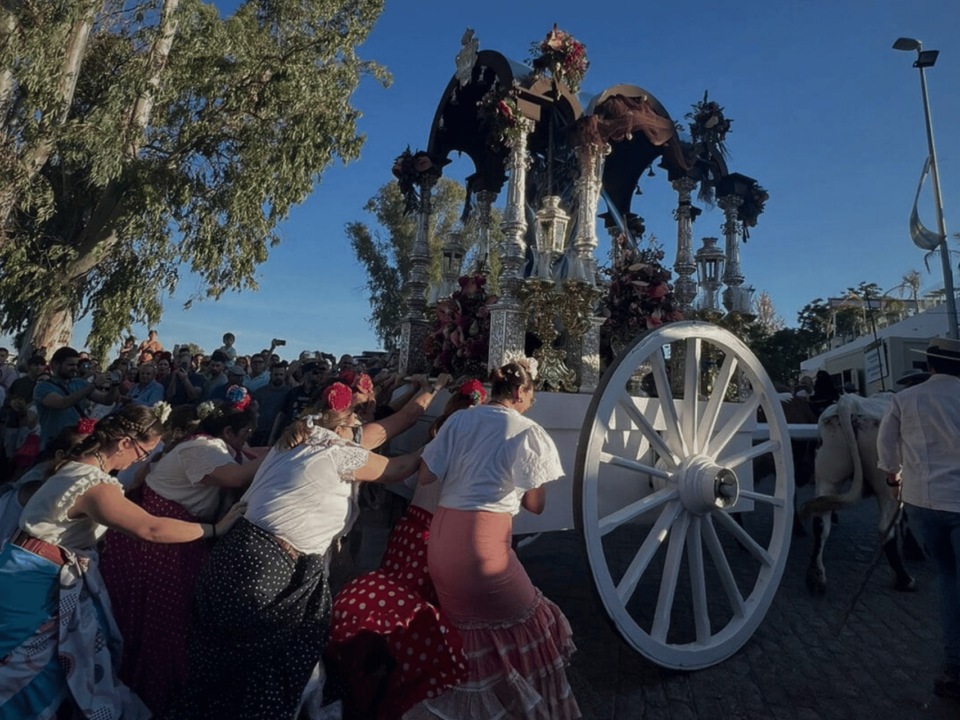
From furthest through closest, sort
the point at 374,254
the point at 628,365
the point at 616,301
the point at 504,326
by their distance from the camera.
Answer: the point at 374,254 → the point at 616,301 → the point at 504,326 → the point at 628,365

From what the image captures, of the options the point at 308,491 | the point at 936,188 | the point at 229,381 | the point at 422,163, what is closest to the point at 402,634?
the point at 308,491

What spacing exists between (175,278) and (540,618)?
11.3 meters

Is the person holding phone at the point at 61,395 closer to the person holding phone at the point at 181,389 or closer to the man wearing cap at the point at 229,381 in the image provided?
the person holding phone at the point at 181,389

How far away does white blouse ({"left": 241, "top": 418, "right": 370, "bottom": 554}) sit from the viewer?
7.98 ft

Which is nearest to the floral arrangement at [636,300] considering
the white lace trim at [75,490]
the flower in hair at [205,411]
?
the flower in hair at [205,411]

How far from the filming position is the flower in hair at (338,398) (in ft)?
8.79

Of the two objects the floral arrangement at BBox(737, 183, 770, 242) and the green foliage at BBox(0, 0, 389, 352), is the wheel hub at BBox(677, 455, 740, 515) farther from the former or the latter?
the green foliage at BBox(0, 0, 389, 352)

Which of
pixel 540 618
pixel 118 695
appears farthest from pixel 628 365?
pixel 118 695

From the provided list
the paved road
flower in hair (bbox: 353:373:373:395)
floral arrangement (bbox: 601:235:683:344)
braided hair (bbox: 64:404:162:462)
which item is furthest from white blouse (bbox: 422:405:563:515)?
floral arrangement (bbox: 601:235:683:344)

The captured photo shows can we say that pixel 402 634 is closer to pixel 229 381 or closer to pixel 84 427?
pixel 84 427

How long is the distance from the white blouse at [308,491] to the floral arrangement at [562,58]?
9.35 ft

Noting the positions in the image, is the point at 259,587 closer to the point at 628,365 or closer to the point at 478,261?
the point at 628,365

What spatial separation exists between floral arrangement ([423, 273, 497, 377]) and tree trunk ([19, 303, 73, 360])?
9.53m

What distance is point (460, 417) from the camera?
2717mm
